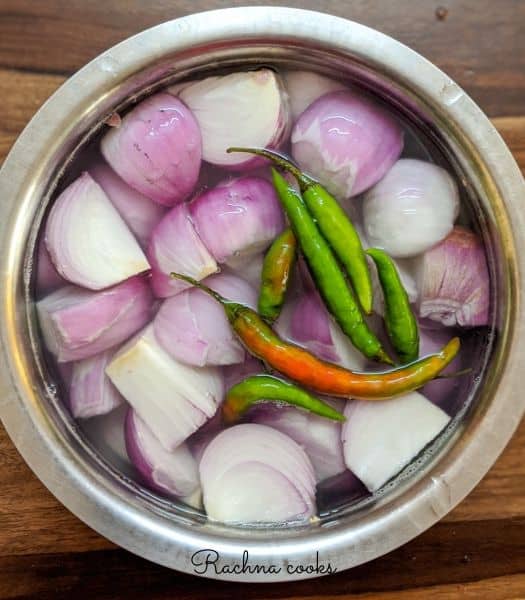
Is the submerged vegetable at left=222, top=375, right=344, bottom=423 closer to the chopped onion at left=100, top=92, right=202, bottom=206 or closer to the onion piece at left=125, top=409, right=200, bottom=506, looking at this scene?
the onion piece at left=125, top=409, right=200, bottom=506

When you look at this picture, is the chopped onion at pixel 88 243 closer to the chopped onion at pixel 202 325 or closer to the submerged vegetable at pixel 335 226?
the chopped onion at pixel 202 325

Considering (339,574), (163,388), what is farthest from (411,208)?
(339,574)

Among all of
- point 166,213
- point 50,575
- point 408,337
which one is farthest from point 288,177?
point 50,575

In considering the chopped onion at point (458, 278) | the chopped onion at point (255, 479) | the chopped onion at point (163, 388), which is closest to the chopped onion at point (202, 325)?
the chopped onion at point (163, 388)

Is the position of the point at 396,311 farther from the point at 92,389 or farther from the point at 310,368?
the point at 92,389

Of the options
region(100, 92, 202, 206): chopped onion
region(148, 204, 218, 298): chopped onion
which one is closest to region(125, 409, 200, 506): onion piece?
region(148, 204, 218, 298): chopped onion

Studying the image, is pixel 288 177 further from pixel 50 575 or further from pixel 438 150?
pixel 50 575
